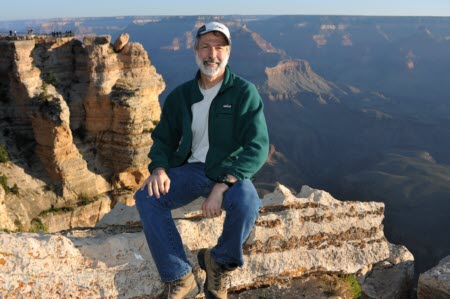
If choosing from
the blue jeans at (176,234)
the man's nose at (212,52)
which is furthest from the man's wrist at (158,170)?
the man's nose at (212,52)

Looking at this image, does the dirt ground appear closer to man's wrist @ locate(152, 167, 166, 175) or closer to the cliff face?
man's wrist @ locate(152, 167, 166, 175)

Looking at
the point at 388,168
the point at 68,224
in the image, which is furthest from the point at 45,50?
the point at 388,168

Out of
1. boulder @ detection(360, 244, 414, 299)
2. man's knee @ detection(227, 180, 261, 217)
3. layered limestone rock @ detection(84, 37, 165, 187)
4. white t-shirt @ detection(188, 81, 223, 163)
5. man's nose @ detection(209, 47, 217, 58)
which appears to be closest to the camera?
man's knee @ detection(227, 180, 261, 217)

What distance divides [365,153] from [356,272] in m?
121

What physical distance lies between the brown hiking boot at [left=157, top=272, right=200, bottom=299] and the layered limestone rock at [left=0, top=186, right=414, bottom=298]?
→ 0.34 m

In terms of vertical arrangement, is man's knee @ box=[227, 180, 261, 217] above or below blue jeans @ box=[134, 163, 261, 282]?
above

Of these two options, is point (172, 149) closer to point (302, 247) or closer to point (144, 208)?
point (144, 208)

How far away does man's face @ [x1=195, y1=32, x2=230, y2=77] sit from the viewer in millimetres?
4754

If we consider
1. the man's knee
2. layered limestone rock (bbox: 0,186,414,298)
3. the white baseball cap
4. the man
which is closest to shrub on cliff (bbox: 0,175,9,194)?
layered limestone rock (bbox: 0,186,414,298)

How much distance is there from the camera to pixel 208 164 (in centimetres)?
474

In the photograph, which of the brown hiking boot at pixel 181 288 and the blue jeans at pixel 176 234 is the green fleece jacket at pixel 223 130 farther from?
the brown hiking boot at pixel 181 288

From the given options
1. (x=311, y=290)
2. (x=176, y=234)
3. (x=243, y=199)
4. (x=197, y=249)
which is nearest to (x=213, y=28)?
(x=243, y=199)

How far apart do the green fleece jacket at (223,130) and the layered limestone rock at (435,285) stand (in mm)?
3233

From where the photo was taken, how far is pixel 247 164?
14.2 feet
